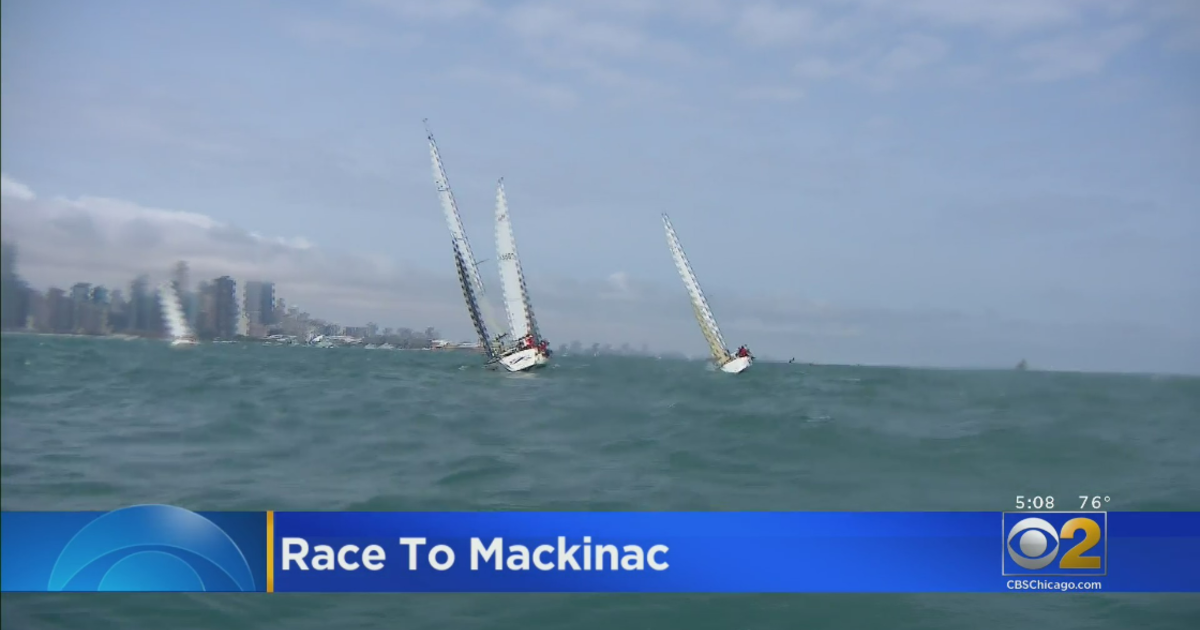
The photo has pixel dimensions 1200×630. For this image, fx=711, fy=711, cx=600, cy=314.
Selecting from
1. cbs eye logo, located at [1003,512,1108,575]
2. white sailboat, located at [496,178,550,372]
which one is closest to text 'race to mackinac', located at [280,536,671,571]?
cbs eye logo, located at [1003,512,1108,575]

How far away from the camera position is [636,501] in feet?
30.9

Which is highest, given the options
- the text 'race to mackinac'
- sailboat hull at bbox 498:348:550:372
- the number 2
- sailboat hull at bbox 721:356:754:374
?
sailboat hull at bbox 498:348:550:372

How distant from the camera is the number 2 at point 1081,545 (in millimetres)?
7746

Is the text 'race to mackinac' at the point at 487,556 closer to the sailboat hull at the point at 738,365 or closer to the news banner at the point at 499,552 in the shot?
the news banner at the point at 499,552

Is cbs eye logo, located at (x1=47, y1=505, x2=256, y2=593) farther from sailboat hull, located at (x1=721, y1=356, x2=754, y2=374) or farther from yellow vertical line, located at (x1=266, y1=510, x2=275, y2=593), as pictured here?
sailboat hull, located at (x1=721, y1=356, x2=754, y2=374)

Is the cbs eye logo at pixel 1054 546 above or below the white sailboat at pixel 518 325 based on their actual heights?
below

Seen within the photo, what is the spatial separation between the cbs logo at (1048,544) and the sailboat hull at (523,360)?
1067 inches

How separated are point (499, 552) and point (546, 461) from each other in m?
4.02

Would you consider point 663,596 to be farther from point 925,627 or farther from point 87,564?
point 87,564

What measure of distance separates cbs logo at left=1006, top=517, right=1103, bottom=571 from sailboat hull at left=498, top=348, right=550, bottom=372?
27095mm

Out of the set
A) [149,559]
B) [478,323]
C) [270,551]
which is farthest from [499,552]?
[478,323]

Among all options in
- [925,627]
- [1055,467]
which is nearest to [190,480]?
[925,627]

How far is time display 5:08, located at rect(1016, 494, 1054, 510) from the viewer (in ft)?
27.8

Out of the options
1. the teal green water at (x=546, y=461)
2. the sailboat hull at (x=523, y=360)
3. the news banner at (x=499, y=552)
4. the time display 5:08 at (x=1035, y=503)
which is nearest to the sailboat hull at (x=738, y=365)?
the teal green water at (x=546, y=461)
